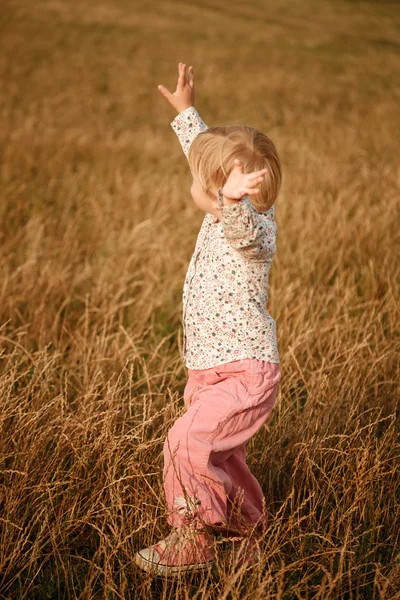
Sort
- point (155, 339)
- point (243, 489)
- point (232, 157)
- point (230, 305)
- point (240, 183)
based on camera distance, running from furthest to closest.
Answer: point (155, 339) < point (243, 489) < point (230, 305) < point (232, 157) < point (240, 183)

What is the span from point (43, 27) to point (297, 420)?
16.5 m

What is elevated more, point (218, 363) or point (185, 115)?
point (185, 115)

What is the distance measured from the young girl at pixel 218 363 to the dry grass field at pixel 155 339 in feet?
0.31

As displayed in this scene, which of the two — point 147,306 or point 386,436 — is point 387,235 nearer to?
point 147,306

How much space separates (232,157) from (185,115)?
55cm

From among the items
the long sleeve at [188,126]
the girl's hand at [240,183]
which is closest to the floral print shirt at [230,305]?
the girl's hand at [240,183]

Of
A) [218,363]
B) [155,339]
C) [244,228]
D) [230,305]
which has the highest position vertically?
[244,228]

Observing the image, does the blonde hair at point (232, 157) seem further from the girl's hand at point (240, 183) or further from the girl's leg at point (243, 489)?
the girl's leg at point (243, 489)

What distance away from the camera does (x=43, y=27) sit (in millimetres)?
16844

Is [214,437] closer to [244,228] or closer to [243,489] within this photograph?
[243,489]

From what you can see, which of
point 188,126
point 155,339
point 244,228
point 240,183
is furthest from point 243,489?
point 155,339

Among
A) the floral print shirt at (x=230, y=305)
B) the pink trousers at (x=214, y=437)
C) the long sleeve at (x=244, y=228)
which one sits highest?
the long sleeve at (x=244, y=228)

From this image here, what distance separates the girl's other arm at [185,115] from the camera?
238 centimetres

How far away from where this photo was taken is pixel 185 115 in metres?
2.38
